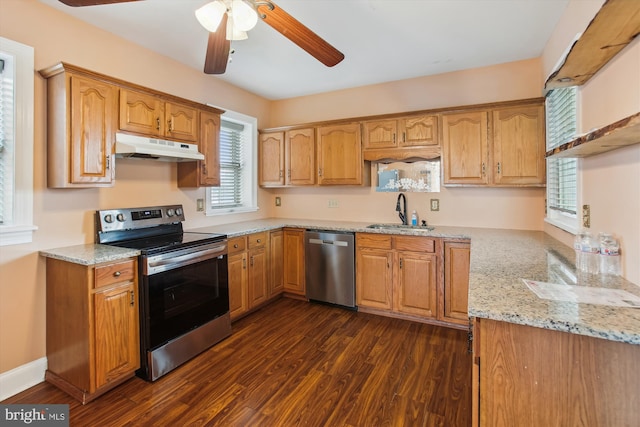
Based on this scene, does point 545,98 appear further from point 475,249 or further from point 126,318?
point 126,318

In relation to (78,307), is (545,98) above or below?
above

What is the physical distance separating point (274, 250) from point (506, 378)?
9.42ft

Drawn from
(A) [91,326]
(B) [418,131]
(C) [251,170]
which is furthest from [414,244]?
(A) [91,326]

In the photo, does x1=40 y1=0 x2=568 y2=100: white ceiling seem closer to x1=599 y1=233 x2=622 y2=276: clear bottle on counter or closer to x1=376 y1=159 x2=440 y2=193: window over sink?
x1=376 y1=159 x2=440 y2=193: window over sink

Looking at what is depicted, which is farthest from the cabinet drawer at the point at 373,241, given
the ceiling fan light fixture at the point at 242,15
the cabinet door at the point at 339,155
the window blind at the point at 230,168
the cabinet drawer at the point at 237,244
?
the ceiling fan light fixture at the point at 242,15

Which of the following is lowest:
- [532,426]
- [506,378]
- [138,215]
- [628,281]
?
[532,426]

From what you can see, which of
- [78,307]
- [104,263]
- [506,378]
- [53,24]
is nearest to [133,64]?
[53,24]

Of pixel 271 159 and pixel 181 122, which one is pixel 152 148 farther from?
pixel 271 159

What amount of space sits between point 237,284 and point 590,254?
277 centimetres

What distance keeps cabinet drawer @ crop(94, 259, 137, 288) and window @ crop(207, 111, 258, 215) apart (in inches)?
60.5

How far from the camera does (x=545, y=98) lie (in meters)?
2.84

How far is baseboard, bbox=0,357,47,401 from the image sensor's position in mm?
2070

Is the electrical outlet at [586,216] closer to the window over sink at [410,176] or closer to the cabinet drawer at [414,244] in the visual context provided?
the cabinet drawer at [414,244]

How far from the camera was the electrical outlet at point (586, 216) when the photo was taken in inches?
73.4
